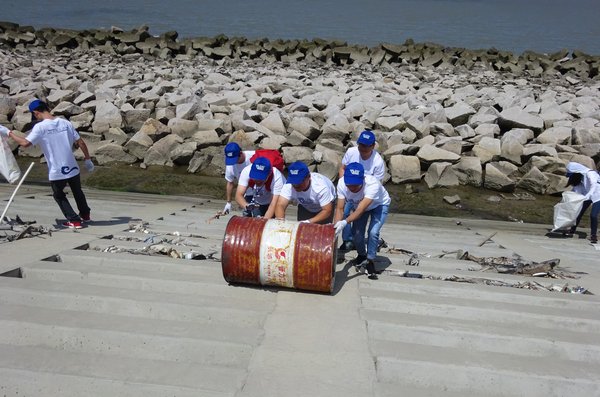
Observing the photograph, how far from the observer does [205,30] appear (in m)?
44.7

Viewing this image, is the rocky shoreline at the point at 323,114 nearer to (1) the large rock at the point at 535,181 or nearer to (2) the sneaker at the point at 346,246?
(1) the large rock at the point at 535,181

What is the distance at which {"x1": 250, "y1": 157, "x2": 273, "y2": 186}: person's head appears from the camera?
256 inches

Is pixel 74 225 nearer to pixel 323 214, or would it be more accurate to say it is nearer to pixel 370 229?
pixel 323 214

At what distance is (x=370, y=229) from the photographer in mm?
6391

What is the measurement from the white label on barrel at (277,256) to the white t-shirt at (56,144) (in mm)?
3430

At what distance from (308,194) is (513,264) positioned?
2784 millimetres

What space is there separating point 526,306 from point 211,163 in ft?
33.5

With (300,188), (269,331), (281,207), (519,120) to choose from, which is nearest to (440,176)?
(519,120)

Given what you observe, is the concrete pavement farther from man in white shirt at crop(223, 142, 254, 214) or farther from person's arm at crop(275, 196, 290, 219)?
man in white shirt at crop(223, 142, 254, 214)

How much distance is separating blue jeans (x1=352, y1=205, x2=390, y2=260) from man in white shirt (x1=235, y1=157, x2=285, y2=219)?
0.99 m

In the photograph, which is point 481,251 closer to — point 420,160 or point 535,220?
point 535,220

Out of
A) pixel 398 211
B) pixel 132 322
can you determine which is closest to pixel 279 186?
pixel 132 322

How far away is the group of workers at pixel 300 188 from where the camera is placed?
622 centimetres

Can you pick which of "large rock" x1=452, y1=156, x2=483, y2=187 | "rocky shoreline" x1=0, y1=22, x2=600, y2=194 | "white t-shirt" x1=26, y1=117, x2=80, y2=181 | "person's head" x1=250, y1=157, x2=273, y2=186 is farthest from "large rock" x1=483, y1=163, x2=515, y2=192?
"white t-shirt" x1=26, y1=117, x2=80, y2=181
